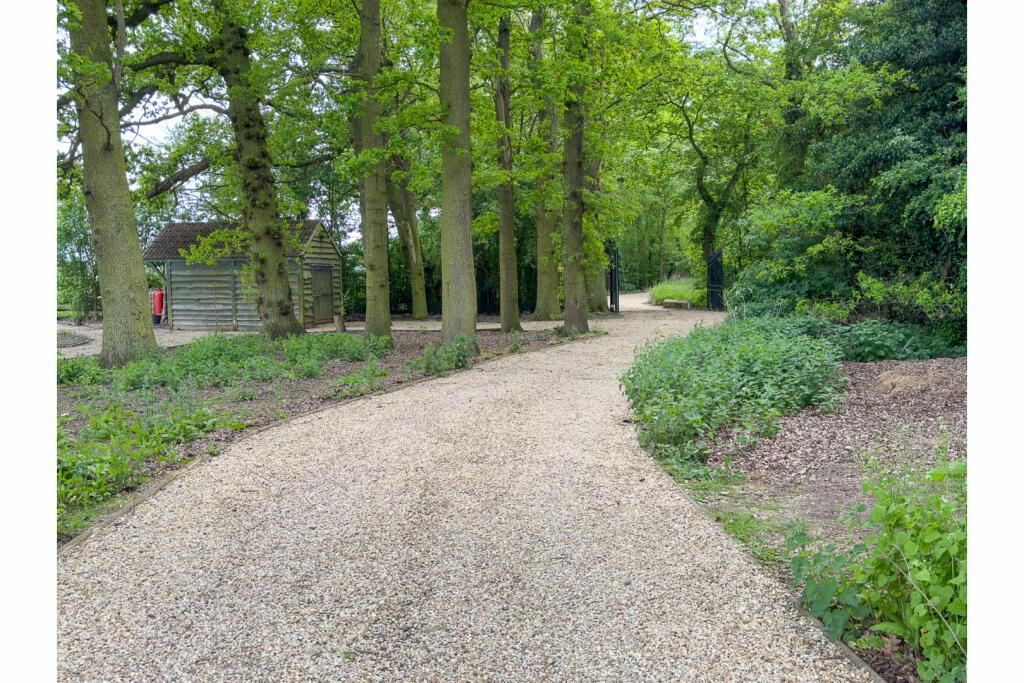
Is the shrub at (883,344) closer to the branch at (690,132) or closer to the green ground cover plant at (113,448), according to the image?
the green ground cover plant at (113,448)

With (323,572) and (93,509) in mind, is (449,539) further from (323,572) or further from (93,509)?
(93,509)

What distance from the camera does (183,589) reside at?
371cm

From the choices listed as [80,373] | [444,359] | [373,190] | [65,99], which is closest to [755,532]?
[444,359]

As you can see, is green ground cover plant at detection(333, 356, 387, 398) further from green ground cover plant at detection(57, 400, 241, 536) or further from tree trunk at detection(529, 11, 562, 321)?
tree trunk at detection(529, 11, 562, 321)

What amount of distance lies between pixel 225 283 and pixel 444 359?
1484 centimetres

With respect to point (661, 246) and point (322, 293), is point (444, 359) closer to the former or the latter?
point (322, 293)

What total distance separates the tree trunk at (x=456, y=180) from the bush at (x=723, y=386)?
3845 mm

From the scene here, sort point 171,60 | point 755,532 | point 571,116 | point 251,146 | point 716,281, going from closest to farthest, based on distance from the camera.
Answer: point 755,532
point 171,60
point 251,146
point 571,116
point 716,281

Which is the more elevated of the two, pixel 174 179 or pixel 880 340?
pixel 174 179

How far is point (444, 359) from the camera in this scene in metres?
11.2

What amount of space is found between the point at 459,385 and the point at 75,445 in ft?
15.7


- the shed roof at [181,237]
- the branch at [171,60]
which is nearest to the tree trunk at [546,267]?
the shed roof at [181,237]

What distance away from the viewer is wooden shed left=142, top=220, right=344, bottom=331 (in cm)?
2325

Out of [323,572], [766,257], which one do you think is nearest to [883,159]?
[766,257]
